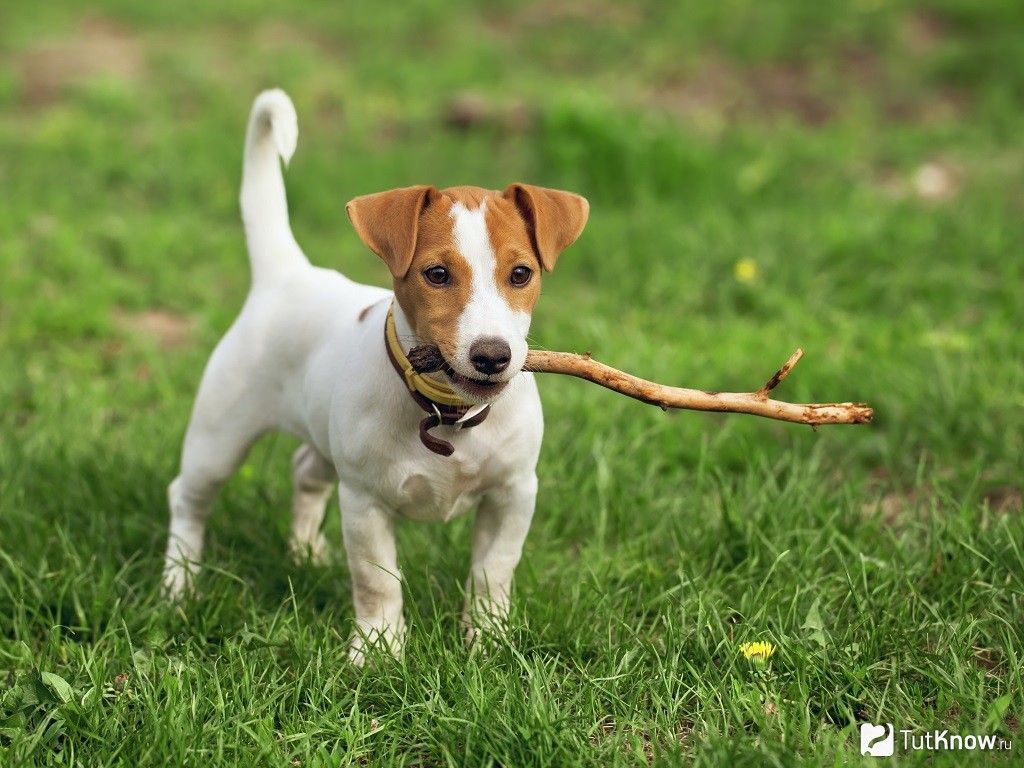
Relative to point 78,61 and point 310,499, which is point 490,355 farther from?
point 78,61

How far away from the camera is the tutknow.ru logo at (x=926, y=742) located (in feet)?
8.98

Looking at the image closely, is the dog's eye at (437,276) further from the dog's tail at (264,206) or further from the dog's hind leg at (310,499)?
the dog's hind leg at (310,499)

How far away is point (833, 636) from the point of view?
126 inches

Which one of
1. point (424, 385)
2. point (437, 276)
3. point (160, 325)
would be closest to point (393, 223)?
point (437, 276)

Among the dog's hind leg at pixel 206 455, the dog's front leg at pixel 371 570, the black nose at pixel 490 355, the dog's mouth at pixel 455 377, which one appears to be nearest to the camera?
the black nose at pixel 490 355

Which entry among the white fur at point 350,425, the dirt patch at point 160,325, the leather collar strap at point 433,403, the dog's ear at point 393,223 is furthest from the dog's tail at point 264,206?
the dirt patch at point 160,325

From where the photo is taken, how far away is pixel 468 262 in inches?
113

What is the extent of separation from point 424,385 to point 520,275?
0.39m

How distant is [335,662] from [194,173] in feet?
18.1

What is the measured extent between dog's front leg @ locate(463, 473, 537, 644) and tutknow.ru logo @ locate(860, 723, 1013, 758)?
1.06 m

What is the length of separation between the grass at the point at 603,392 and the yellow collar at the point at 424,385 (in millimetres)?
678

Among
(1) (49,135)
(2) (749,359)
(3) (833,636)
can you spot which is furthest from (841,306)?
(1) (49,135)

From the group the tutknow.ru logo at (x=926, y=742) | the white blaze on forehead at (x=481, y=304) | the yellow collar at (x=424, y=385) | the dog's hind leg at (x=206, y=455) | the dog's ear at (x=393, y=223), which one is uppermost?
the dog's ear at (x=393, y=223)

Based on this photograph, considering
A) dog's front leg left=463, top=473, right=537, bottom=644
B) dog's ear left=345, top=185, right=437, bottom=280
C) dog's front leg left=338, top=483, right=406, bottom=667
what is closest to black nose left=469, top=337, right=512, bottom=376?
dog's ear left=345, top=185, right=437, bottom=280
